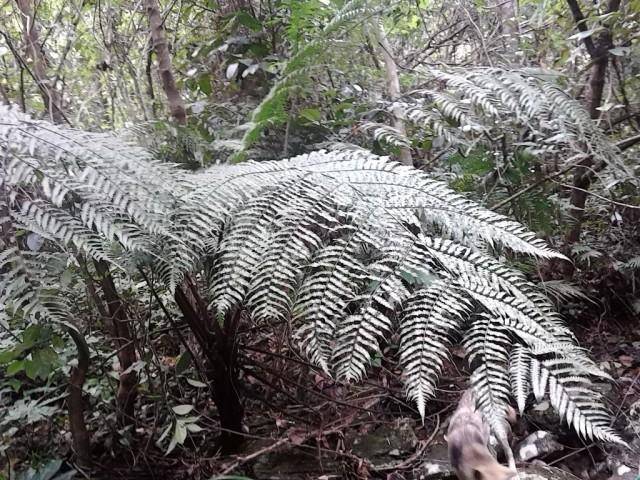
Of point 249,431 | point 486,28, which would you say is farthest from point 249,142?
point 486,28

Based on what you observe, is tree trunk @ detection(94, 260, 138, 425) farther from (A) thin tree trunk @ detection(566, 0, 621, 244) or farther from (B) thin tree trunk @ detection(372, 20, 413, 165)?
(A) thin tree trunk @ detection(566, 0, 621, 244)

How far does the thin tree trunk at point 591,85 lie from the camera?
192cm

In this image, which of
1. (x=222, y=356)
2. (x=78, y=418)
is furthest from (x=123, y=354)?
(x=222, y=356)

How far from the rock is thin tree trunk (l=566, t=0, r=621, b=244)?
0.85 metres

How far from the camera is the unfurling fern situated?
0.90 meters

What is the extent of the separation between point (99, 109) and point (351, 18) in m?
2.83

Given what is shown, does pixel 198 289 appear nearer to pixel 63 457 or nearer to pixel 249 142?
pixel 249 142

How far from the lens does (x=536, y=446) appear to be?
1537 millimetres

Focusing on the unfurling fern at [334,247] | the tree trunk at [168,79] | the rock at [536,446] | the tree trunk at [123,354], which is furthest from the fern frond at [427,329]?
the tree trunk at [168,79]

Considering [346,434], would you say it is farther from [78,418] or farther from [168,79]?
[168,79]

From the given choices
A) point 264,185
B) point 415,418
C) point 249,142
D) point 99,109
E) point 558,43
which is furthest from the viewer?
point 99,109

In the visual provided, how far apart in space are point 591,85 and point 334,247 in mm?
1566

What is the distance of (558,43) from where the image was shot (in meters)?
2.79

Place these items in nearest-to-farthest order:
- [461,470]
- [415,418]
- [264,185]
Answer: [461,470], [264,185], [415,418]
